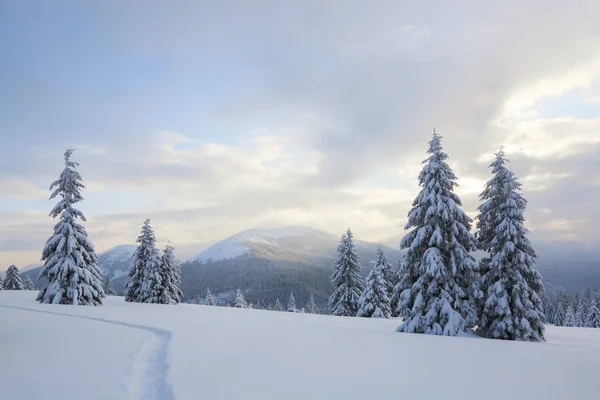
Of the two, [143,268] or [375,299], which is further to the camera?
[143,268]

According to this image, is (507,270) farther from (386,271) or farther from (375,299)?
(386,271)

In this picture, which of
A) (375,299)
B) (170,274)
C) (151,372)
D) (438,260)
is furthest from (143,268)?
(151,372)

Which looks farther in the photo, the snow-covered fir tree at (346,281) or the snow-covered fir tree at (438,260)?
the snow-covered fir tree at (346,281)

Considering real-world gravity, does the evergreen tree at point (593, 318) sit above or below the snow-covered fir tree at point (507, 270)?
below

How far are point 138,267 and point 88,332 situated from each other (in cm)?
3256

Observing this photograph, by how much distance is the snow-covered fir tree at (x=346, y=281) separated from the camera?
4016 cm

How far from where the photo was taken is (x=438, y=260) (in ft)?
60.3

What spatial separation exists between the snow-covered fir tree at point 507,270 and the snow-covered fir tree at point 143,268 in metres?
34.1

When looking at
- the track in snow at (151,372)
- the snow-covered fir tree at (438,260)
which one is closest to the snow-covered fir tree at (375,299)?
the snow-covered fir tree at (438,260)

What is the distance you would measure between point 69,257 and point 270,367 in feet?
80.1

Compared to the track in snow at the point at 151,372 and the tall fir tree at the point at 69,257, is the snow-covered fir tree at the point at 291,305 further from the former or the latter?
the track in snow at the point at 151,372

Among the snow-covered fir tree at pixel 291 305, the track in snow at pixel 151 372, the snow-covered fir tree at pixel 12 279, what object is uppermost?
the track in snow at pixel 151 372

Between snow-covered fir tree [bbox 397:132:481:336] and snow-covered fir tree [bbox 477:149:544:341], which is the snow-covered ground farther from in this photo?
snow-covered fir tree [bbox 477:149:544:341]

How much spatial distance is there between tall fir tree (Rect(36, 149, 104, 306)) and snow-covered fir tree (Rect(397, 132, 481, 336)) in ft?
73.3
